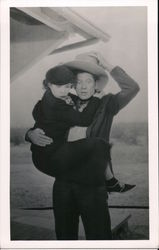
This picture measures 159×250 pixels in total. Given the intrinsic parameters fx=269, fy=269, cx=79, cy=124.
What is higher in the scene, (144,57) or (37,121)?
(144,57)

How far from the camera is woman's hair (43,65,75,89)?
40.3 inches

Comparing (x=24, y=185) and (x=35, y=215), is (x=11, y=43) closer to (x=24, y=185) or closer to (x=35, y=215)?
(x=24, y=185)

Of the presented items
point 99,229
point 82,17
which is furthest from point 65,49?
point 99,229

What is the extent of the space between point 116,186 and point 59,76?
1.53 ft

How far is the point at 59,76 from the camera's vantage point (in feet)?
3.36

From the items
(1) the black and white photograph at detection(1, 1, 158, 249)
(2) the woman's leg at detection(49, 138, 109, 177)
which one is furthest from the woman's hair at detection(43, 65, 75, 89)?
(2) the woman's leg at detection(49, 138, 109, 177)

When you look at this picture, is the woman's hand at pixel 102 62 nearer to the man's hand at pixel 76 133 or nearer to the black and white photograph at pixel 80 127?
the black and white photograph at pixel 80 127

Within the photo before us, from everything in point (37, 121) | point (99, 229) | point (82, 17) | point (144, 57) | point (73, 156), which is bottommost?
point (99, 229)

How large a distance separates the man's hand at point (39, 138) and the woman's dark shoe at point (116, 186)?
27 centimetres

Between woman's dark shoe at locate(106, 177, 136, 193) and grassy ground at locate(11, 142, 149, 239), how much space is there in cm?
2

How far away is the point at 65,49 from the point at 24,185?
0.54m

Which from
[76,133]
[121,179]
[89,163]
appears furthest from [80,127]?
[121,179]

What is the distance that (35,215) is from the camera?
3.31 feet

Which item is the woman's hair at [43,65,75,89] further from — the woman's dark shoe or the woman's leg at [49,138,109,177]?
the woman's dark shoe
